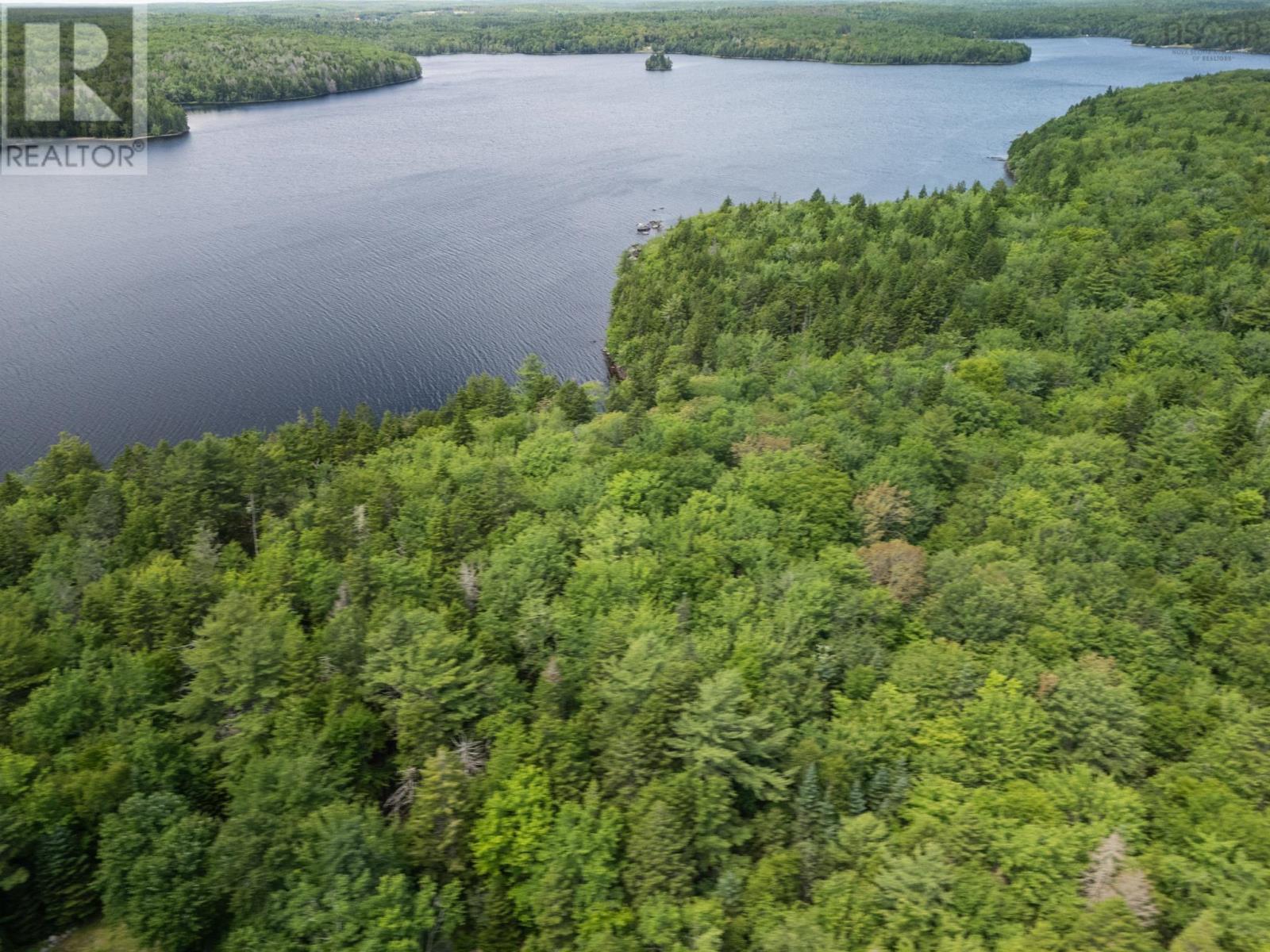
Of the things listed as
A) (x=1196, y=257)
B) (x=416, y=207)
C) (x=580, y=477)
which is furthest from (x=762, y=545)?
(x=416, y=207)

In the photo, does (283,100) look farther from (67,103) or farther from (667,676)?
(667,676)

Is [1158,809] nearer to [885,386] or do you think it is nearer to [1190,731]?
[1190,731]

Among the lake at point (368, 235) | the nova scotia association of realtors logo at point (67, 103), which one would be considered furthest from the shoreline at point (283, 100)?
the nova scotia association of realtors logo at point (67, 103)

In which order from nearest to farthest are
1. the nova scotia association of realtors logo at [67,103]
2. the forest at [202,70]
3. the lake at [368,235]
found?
the lake at [368,235] → the nova scotia association of realtors logo at [67,103] → the forest at [202,70]

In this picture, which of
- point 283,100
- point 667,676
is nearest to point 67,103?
point 283,100

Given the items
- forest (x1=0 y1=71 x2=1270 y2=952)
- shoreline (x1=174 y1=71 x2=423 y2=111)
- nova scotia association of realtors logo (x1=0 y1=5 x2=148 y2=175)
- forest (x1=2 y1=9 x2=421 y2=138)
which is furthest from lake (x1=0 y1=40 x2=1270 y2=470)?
forest (x1=0 y1=71 x2=1270 y2=952)

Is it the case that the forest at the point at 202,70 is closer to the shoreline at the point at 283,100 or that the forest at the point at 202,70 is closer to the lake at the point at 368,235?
the shoreline at the point at 283,100
